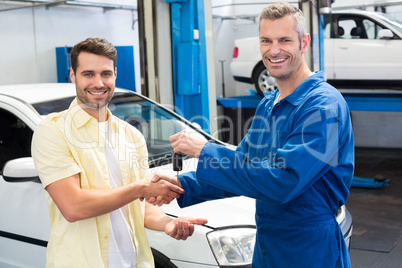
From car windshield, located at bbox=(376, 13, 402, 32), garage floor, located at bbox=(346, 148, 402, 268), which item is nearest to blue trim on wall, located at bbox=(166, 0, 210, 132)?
garage floor, located at bbox=(346, 148, 402, 268)

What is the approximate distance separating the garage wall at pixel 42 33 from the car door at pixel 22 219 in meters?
7.13

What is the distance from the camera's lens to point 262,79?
7.98m

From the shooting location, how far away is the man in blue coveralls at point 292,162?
1.54m

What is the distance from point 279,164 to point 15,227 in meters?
1.74

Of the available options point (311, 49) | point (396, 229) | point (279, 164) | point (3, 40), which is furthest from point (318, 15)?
point (3, 40)

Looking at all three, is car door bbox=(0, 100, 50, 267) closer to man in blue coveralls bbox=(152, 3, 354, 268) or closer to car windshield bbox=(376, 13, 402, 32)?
man in blue coveralls bbox=(152, 3, 354, 268)

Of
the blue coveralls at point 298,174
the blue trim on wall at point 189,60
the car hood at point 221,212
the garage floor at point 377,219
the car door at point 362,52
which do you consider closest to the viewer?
the blue coveralls at point 298,174

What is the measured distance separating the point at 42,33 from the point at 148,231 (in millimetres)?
8657

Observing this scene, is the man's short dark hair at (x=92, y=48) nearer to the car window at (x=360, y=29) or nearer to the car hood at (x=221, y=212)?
the car hood at (x=221, y=212)

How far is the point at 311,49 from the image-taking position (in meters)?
6.06

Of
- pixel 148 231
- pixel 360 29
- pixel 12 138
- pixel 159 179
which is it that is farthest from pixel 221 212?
pixel 360 29

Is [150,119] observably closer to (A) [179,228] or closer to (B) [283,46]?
(A) [179,228]

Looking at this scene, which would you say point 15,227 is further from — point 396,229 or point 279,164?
point 396,229

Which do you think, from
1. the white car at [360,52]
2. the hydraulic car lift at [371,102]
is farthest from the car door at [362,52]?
the hydraulic car lift at [371,102]
